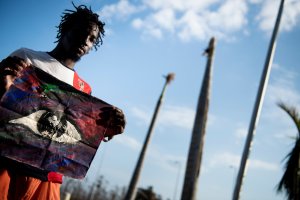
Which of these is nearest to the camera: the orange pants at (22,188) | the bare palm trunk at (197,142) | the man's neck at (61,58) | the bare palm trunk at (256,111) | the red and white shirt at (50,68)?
the orange pants at (22,188)

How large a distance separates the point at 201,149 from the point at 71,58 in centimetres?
709

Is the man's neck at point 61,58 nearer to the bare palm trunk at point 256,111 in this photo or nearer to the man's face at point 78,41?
the man's face at point 78,41

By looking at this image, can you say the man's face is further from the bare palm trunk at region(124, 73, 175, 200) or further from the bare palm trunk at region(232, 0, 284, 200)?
the bare palm trunk at region(124, 73, 175, 200)

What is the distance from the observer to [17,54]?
99.3 inches

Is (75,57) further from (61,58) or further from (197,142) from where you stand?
(197,142)

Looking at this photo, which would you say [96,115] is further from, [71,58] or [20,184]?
[20,184]

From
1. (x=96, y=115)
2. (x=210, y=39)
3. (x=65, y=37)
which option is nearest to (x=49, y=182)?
(x=96, y=115)

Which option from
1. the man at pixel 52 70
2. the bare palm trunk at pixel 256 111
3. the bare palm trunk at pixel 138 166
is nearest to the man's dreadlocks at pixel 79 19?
the man at pixel 52 70

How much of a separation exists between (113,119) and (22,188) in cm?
98

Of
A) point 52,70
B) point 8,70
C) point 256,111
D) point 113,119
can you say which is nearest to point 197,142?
point 256,111

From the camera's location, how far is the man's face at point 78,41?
2.85m

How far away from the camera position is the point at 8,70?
2223mm

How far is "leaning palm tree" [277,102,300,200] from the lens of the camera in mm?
7676

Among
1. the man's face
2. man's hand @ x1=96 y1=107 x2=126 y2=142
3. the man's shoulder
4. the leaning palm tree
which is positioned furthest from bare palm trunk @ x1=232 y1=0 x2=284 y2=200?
the man's shoulder
